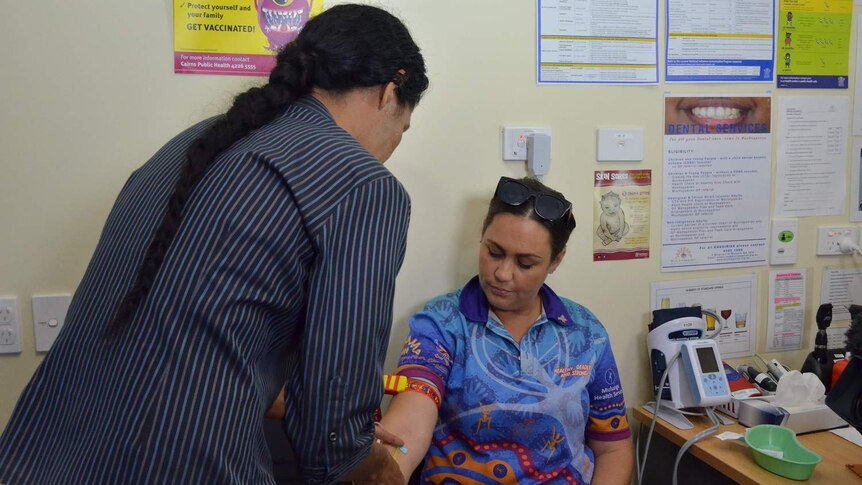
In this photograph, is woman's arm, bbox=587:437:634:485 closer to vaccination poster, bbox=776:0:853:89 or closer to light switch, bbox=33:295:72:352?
vaccination poster, bbox=776:0:853:89

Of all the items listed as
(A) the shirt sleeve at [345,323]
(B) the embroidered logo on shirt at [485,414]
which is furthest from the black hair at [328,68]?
(B) the embroidered logo on shirt at [485,414]

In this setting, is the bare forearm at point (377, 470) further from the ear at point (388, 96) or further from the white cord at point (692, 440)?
the white cord at point (692, 440)

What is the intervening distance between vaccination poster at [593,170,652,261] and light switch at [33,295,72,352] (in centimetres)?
138

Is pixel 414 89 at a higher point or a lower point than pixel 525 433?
higher

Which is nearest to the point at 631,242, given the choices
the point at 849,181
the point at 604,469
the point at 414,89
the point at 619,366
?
the point at 619,366

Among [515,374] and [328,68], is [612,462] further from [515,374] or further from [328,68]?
[328,68]

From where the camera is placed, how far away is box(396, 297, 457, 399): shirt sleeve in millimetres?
1433

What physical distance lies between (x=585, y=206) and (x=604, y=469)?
2.29 ft

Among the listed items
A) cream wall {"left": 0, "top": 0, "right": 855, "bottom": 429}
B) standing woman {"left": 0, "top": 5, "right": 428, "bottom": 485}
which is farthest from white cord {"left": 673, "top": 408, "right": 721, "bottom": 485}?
standing woman {"left": 0, "top": 5, "right": 428, "bottom": 485}

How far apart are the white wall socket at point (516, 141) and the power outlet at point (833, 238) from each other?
100 cm

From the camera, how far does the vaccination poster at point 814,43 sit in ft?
6.24

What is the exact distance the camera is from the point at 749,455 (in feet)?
4.83

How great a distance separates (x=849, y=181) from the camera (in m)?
2.02

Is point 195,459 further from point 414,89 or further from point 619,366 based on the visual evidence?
point 619,366
